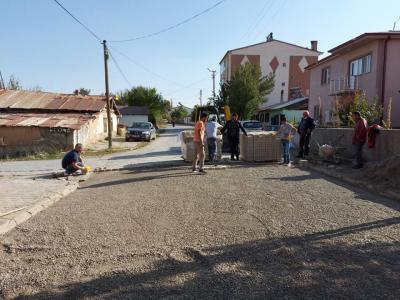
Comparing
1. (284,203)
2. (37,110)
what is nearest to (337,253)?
(284,203)

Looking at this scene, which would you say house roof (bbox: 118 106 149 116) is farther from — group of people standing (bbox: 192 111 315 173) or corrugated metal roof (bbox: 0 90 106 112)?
group of people standing (bbox: 192 111 315 173)

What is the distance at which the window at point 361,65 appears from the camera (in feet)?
70.2

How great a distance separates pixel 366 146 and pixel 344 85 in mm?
13730

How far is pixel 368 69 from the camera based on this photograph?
21.4 meters

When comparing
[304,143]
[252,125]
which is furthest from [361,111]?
[252,125]

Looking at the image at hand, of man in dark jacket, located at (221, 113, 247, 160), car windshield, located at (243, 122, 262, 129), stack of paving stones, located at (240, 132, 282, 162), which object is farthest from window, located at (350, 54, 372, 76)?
man in dark jacket, located at (221, 113, 247, 160)

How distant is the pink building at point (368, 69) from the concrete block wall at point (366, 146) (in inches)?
157

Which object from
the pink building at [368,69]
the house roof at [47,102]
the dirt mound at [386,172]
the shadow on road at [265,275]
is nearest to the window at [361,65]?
the pink building at [368,69]

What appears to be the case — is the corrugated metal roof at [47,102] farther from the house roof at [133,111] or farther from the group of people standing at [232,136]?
the house roof at [133,111]

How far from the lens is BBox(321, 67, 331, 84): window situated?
2730cm

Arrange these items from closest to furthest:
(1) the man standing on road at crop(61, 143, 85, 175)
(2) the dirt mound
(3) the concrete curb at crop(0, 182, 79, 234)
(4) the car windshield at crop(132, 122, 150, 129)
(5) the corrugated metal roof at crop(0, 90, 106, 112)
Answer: (3) the concrete curb at crop(0, 182, 79, 234)
(2) the dirt mound
(1) the man standing on road at crop(61, 143, 85, 175)
(5) the corrugated metal roof at crop(0, 90, 106, 112)
(4) the car windshield at crop(132, 122, 150, 129)

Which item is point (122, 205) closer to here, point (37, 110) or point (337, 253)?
point (337, 253)

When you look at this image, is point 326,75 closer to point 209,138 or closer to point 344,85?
point 344,85

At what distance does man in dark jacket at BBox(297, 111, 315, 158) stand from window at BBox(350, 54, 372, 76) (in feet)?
33.0
